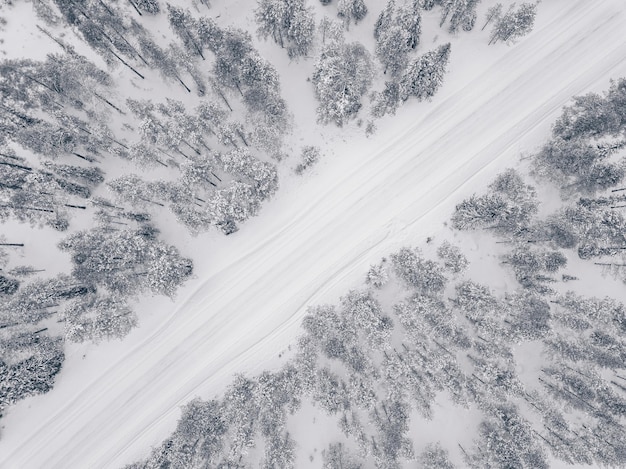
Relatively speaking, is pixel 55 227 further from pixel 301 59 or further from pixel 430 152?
pixel 430 152

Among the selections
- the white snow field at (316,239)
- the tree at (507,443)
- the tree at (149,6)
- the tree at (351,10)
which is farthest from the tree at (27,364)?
the tree at (351,10)

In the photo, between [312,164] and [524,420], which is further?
[312,164]

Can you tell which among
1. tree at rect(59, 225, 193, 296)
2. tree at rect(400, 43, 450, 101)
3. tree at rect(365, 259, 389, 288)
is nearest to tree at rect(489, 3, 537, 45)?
tree at rect(400, 43, 450, 101)

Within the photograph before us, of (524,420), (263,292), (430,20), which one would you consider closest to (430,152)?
(430,20)

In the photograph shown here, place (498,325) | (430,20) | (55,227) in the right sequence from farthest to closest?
(430,20) < (55,227) < (498,325)

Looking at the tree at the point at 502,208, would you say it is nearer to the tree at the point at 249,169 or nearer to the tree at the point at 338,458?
the tree at the point at 249,169

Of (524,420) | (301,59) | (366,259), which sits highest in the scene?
(301,59)

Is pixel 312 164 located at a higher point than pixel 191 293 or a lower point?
higher
